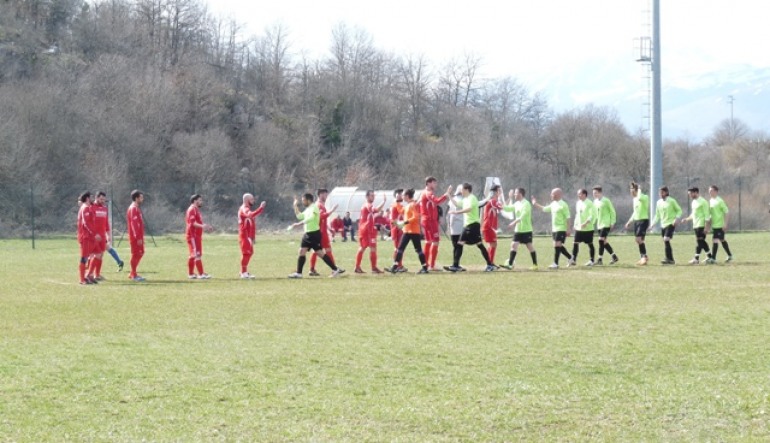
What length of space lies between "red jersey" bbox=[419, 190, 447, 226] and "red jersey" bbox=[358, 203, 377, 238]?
1.17 metres

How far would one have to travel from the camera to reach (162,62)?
8850 centimetres

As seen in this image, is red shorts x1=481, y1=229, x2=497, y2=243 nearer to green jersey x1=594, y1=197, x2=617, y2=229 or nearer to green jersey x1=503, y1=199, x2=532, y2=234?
green jersey x1=503, y1=199, x2=532, y2=234

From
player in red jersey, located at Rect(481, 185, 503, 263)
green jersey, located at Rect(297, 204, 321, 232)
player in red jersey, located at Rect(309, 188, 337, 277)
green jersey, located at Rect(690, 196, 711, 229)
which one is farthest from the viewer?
green jersey, located at Rect(690, 196, 711, 229)

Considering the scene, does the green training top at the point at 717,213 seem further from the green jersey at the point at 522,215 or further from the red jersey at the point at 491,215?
the red jersey at the point at 491,215

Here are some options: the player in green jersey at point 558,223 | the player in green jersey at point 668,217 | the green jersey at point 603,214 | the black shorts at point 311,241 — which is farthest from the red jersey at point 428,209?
the player in green jersey at point 668,217

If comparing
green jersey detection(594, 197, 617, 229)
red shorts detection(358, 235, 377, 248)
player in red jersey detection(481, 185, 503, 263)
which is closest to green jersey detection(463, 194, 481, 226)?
player in red jersey detection(481, 185, 503, 263)

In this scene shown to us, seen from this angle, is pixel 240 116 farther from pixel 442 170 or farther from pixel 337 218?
pixel 337 218

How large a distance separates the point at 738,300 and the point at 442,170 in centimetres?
6050

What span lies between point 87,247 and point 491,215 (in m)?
9.60

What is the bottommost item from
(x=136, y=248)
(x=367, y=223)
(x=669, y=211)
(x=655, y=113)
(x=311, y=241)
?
(x=136, y=248)

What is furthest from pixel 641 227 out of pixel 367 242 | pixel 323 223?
pixel 323 223

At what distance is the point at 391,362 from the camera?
1082 cm

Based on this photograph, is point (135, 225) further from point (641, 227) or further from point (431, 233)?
point (641, 227)

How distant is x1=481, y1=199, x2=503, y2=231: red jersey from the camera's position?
24.8 meters
